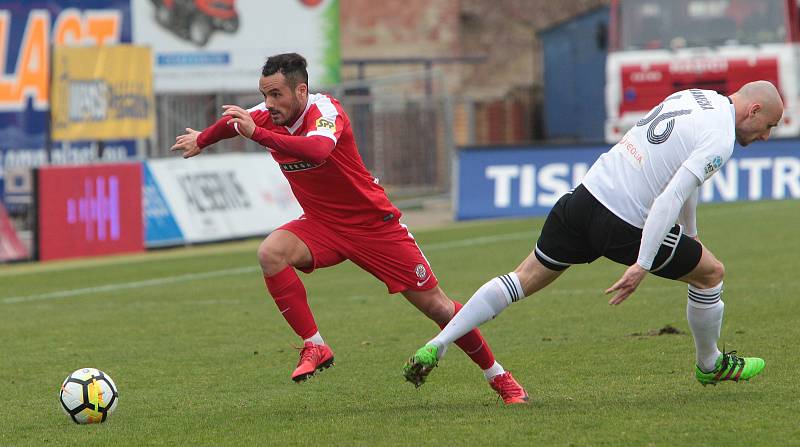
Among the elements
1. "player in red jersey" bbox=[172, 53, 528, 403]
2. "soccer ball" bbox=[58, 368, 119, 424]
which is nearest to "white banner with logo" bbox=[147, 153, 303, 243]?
"player in red jersey" bbox=[172, 53, 528, 403]

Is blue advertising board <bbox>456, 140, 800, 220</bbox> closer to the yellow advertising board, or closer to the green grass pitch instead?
the yellow advertising board

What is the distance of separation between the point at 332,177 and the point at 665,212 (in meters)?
1.89

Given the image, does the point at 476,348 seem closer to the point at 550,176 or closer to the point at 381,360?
the point at 381,360

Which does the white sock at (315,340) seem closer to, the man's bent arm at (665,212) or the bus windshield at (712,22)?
the man's bent arm at (665,212)

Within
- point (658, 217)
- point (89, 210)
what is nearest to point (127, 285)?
point (89, 210)

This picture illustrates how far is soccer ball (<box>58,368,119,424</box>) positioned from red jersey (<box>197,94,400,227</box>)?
1.45m

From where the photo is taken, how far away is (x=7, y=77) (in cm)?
2514

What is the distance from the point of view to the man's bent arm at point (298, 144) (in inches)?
287

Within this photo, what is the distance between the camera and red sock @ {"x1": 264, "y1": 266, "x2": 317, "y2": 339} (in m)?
7.88

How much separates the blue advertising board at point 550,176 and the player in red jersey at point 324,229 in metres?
14.1

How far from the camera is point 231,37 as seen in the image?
2883 centimetres

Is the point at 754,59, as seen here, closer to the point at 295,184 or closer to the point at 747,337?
the point at 747,337

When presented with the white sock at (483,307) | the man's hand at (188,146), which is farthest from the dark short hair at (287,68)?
the white sock at (483,307)

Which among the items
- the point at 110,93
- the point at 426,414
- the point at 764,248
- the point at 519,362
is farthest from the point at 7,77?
the point at 426,414
